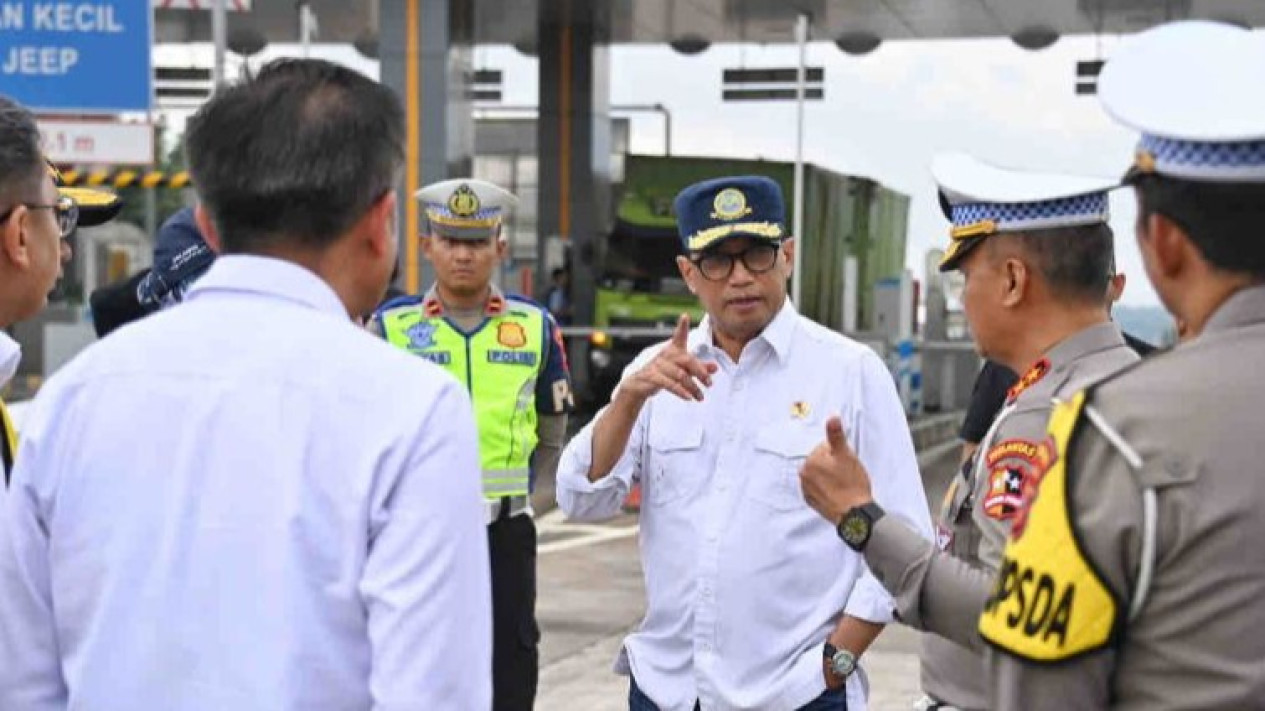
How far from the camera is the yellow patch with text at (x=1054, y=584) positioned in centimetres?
184

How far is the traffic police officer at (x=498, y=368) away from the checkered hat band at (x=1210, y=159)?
137 inches

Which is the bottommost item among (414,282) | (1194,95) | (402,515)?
(414,282)

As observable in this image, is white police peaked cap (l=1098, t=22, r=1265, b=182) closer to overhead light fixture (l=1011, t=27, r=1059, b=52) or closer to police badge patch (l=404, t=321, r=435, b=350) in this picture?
police badge patch (l=404, t=321, r=435, b=350)

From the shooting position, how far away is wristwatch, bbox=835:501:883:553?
2.56 metres

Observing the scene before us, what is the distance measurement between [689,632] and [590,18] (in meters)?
19.1

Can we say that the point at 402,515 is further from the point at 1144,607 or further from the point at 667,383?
the point at 667,383

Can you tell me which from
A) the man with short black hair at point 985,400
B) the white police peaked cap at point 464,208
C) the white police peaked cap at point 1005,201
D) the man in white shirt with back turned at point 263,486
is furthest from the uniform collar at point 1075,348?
the white police peaked cap at point 464,208

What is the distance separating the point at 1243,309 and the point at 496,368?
367 cm

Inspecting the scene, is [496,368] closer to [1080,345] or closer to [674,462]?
[674,462]

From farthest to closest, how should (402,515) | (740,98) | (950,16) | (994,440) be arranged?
(740,98) → (950,16) → (994,440) → (402,515)

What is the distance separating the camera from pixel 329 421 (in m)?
2.08

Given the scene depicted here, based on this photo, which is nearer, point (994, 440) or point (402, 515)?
point (402, 515)

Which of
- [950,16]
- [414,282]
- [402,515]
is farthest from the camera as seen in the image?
[950,16]

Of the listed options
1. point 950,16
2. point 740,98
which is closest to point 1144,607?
point 950,16
